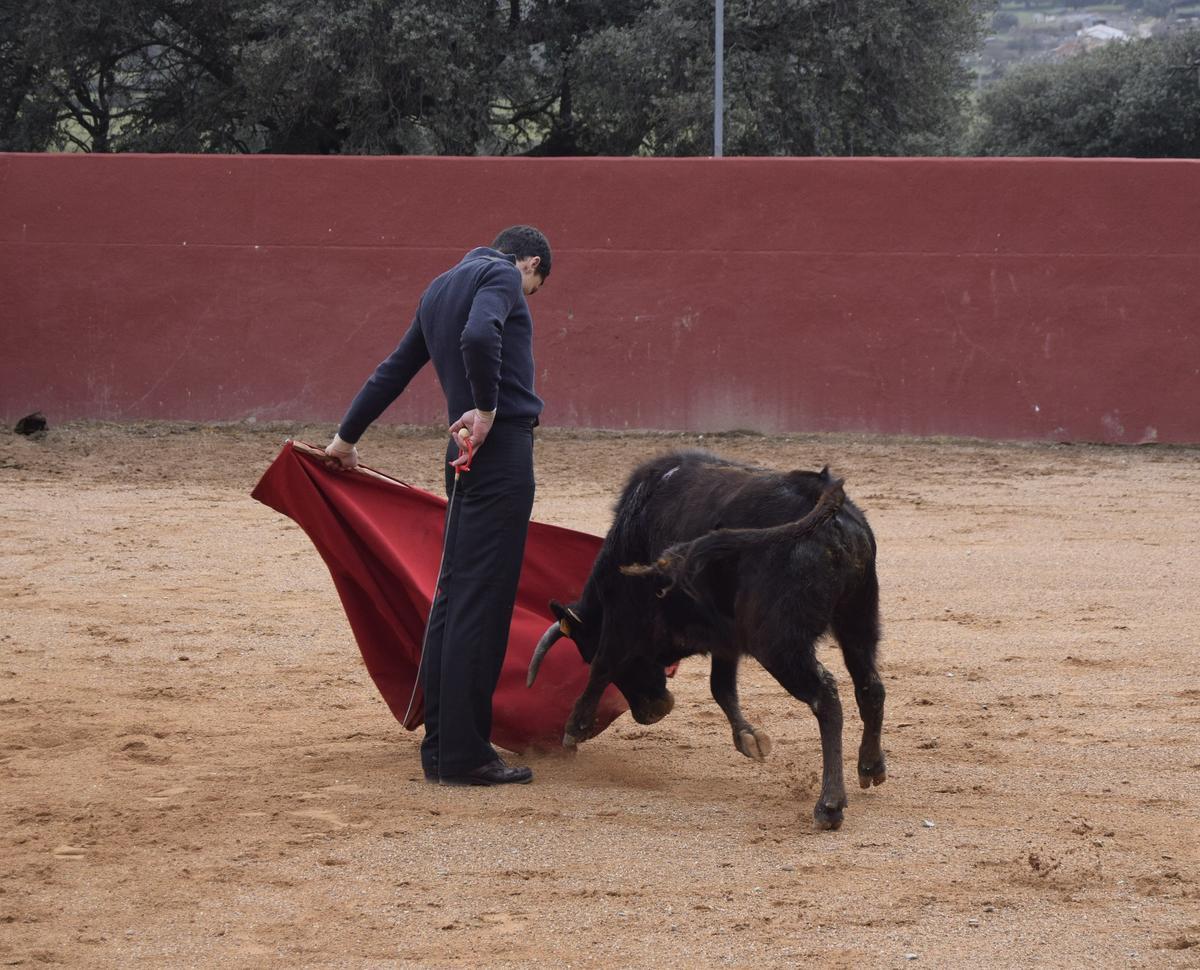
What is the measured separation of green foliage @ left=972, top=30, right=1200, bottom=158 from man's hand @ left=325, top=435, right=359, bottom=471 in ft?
69.2

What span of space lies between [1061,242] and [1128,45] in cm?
1639

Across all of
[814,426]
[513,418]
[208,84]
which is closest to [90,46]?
[208,84]

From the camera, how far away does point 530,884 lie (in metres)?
3.51

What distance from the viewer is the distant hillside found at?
237ft

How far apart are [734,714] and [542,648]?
592 millimetres

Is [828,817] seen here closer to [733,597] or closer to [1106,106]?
[733,597]

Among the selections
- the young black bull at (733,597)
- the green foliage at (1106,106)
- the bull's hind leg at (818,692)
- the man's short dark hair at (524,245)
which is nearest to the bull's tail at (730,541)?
the young black bull at (733,597)

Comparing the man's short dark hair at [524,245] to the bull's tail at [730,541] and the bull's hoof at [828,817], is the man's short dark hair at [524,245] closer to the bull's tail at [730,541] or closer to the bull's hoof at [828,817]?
the bull's tail at [730,541]

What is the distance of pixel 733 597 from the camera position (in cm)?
419

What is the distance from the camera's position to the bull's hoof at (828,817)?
3934mm

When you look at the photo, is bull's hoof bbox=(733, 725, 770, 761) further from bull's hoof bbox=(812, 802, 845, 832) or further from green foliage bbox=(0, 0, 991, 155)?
green foliage bbox=(0, 0, 991, 155)

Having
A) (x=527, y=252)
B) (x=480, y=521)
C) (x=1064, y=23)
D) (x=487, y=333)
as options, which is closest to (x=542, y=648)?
(x=480, y=521)

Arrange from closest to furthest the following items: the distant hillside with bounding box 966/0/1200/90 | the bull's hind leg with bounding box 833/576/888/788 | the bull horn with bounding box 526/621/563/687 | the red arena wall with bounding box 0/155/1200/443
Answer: the bull's hind leg with bounding box 833/576/888/788 < the bull horn with bounding box 526/621/563/687 < the red arena wall with bounding box 0/155/1200/443 < the distant hillside with bounding box 966/0/1200/90

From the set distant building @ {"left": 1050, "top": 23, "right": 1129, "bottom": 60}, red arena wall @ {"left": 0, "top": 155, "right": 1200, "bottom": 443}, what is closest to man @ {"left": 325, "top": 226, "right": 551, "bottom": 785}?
red arena wall @ {"left": 0, "top": 155, "right": 1200, "bottom": 443}
